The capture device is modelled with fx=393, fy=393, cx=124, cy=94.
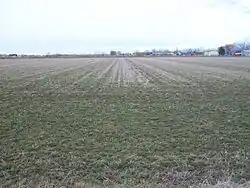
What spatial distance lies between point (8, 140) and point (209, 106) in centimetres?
988

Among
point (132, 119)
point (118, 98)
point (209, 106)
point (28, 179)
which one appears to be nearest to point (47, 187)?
point (28, 179)

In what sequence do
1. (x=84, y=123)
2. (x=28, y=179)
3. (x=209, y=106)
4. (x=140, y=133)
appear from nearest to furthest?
(x=28, y=179) → (x=140, y=133) → (x=84, y=123) → (x=209, y=106)

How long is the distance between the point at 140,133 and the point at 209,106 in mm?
6834

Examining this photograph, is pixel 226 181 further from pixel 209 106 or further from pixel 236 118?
pixel 209 106

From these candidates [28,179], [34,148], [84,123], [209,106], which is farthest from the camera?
[209,106]

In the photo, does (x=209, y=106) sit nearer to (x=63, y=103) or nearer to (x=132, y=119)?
(x=132, y=119)

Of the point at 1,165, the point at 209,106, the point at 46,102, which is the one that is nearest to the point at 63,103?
the point at 46,102

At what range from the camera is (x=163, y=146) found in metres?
10.6

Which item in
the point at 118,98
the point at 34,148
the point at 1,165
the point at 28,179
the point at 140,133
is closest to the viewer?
the point at 28,179

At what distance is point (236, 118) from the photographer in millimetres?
14648

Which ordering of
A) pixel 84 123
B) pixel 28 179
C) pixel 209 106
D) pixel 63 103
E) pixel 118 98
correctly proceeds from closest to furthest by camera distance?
pixel 28 179 < pixel 84 123 < pixel 209 106 < pixel 63 103 < pixel 118 98

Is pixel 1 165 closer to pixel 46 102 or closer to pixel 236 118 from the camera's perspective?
pixel 236 118

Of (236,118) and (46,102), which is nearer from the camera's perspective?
(236,118)

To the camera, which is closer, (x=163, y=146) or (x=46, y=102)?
(x=163, y=146)
